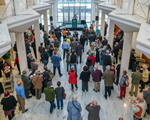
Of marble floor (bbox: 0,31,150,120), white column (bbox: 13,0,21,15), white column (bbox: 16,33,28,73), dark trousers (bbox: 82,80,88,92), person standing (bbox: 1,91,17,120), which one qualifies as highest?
white column (bbox: 13,0,21,15)

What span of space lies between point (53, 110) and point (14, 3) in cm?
507

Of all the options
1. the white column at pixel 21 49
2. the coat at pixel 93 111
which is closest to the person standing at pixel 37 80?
the white column at pixel 21 49

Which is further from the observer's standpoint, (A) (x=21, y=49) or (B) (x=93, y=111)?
(A) (x=21, y=49)

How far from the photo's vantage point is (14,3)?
7.75 metres

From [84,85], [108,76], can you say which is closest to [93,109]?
[108,76]

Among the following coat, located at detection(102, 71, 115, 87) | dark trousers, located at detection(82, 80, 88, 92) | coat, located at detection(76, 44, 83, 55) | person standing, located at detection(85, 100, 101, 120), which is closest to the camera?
person standing, located at detection(85, 100, 101, 120)

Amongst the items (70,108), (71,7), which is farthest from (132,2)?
(71,7)

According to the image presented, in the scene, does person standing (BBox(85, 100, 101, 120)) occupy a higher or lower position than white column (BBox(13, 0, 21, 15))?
lower

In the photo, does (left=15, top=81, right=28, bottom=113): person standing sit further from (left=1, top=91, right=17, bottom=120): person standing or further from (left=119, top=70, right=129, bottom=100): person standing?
(left=119, top=70, right=129, bottom=100): person standing

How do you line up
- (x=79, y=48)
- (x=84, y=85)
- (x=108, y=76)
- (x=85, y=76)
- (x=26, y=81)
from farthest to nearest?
(x=79, y=48), (x=84, y=85), (x=85, y=76), (x=108, y=76), (x=26, y=81)

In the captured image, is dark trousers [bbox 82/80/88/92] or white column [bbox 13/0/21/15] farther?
dark trousers [bbox 82/80/88/92]

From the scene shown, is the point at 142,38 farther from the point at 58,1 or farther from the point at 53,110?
the point at 58,1

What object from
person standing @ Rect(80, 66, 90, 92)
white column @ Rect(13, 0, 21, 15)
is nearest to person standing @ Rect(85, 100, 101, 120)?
person standing @ Rect(80, 66, 90, 92)

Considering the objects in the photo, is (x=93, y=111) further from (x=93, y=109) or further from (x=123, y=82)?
(x=123, y=82)
